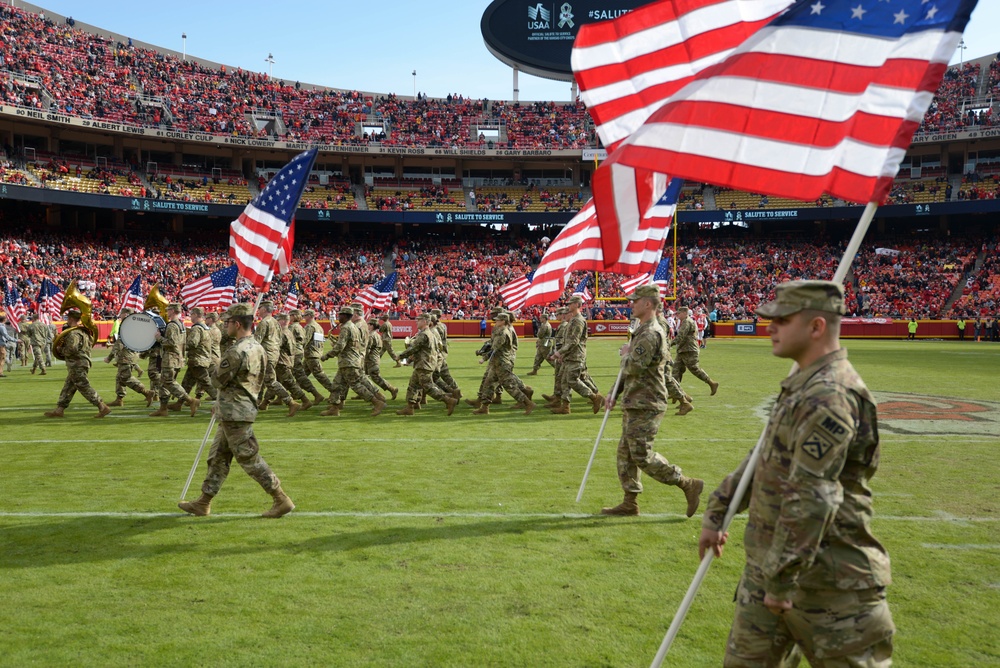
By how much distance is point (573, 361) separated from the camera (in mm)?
14641

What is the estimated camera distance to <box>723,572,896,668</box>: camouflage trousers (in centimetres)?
308

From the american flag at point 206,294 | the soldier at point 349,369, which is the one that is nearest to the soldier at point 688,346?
the soldier at point 349,369

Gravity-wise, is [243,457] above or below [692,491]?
above

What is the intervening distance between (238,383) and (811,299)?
574 centimetres

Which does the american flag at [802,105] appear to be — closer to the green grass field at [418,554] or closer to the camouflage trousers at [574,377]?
the green grass field at [418,554]

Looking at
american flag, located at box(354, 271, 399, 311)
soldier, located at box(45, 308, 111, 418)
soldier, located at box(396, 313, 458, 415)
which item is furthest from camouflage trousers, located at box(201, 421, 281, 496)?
american flag, located at box(354, 271, 399, 311)

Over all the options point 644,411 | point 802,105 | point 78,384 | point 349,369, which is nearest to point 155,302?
point 78,384

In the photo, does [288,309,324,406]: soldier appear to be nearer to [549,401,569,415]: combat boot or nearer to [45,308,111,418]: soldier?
[45,308,111,418]: soldier

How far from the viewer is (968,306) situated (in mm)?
44500

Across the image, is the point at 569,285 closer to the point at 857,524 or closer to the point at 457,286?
the point at 457,286

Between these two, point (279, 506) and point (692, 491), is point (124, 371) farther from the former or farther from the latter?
point (692, 491)

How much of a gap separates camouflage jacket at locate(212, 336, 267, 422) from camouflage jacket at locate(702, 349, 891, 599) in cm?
531

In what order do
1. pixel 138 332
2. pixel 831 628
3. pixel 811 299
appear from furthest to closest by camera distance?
pixel 138 332 → pixel 811 299 → pixel 831 628

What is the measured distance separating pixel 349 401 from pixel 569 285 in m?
A: 32.8
